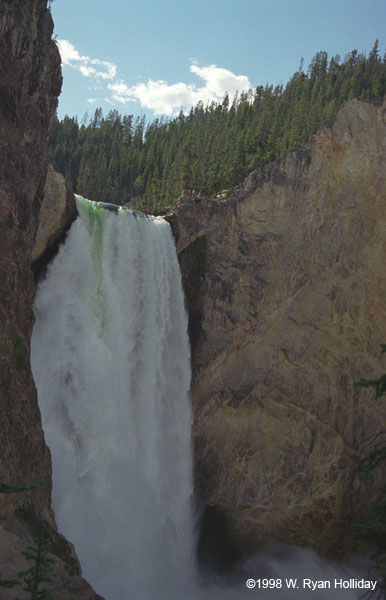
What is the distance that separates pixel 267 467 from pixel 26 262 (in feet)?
48.7

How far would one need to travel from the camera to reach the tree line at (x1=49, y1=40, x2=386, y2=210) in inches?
1816

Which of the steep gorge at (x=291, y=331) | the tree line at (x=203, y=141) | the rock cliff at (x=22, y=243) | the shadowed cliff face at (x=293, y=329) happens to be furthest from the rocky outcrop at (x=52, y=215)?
the tree line at (x=203, y=141)

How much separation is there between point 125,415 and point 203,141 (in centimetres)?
5648

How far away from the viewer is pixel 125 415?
18.8 m

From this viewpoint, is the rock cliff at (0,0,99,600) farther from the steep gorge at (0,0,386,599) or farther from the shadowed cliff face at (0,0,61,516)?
the steep gorge at (0,0,386,599)

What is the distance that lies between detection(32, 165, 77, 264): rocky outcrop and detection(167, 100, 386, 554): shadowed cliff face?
21.7 ft

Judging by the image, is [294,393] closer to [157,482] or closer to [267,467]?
[267,467]

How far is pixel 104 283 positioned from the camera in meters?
19.9

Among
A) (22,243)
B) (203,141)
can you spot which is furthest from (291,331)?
(203,141)

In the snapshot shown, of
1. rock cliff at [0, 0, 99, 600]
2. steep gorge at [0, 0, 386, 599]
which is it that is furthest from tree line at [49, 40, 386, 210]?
rock cliff at [0, 0, 99, 600]

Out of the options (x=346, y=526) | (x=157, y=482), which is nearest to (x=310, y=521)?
(x=346, y=526)

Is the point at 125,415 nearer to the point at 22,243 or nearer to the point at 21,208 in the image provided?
the point at 22,243

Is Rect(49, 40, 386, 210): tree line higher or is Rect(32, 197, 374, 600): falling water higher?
Rect(49, 40, 386, 210): tree line

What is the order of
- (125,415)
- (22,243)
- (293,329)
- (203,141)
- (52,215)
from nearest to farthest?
(22,243)
(52,215)
(125,415)
(293,329)
(203,141)
